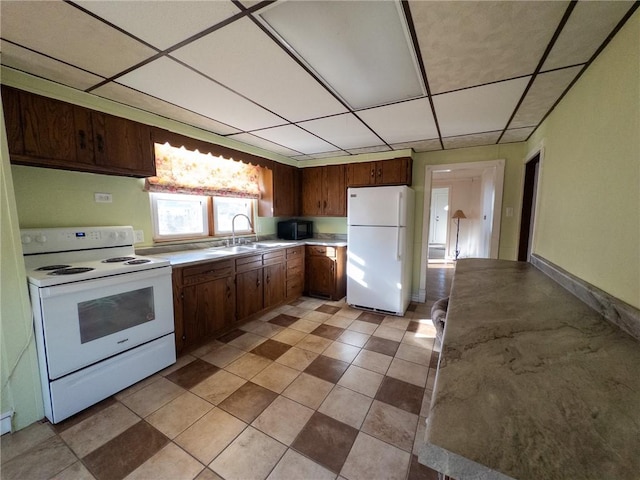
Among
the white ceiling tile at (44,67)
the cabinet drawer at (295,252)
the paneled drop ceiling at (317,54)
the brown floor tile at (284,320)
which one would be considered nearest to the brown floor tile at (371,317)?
the brown floor tile at (284,320)

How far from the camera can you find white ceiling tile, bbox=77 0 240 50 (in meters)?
1.10

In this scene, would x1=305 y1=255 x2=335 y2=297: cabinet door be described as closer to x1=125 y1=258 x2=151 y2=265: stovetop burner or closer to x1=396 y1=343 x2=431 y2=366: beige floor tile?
x1=396 y1=343 x2=431 y2=366: beige floor tile

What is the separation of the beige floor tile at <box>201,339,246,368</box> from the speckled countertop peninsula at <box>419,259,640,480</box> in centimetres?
198

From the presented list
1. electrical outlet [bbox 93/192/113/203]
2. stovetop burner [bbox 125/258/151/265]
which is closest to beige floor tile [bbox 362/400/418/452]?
stovetop burner [bbox 125/258/151/265]

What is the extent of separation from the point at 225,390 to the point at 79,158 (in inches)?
79.3

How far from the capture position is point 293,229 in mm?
4059

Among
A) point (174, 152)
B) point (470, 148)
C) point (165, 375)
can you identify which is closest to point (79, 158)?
point (174, 152)

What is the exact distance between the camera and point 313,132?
283 cm

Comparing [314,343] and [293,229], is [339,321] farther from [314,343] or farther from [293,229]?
[293,229]

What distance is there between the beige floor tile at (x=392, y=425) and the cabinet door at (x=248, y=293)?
1762 millimetres

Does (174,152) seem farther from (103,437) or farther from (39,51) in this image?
(103,437)

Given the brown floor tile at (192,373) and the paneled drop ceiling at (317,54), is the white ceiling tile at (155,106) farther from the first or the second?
the brown floor tile at (192,373)

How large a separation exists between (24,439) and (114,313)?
755mm

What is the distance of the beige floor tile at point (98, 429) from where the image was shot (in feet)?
4.76
